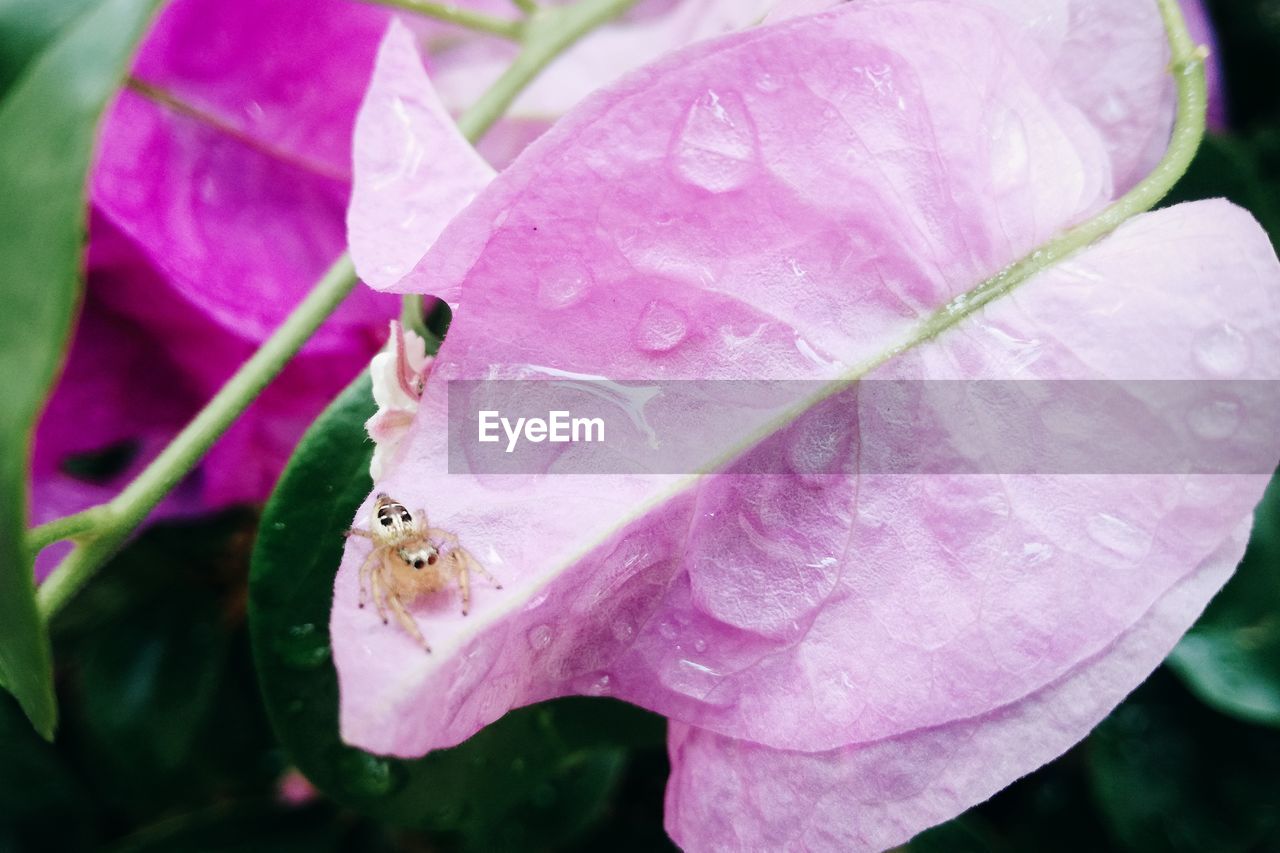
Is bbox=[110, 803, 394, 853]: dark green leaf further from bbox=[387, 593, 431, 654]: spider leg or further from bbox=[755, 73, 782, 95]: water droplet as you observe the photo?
bbox=[755, 73, 782, 95]: water droplet

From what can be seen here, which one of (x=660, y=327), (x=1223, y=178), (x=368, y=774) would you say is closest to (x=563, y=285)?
(x=660, y=327)

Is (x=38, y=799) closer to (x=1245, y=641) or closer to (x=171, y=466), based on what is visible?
(x=171, y=466)

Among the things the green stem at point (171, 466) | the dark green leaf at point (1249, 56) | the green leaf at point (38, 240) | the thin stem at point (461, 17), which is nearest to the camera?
the green leaf at point (38, 240)

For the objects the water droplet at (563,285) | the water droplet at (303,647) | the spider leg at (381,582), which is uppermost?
the water droplet at (563,285)

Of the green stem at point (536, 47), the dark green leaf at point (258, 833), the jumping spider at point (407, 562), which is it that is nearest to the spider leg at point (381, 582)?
the jumping spider at point (407, 562)

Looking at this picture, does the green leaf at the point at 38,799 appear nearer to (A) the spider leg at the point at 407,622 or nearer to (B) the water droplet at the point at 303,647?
(B) the water droplet at the point at 303,647

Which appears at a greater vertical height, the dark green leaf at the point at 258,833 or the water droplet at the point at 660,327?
the water droplet at the point at 660,327

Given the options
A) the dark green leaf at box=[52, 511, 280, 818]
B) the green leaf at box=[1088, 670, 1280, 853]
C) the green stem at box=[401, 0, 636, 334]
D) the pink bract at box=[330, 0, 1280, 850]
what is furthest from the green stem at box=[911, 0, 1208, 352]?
the dark green leaf at box=[52, 511, 280, 818]
